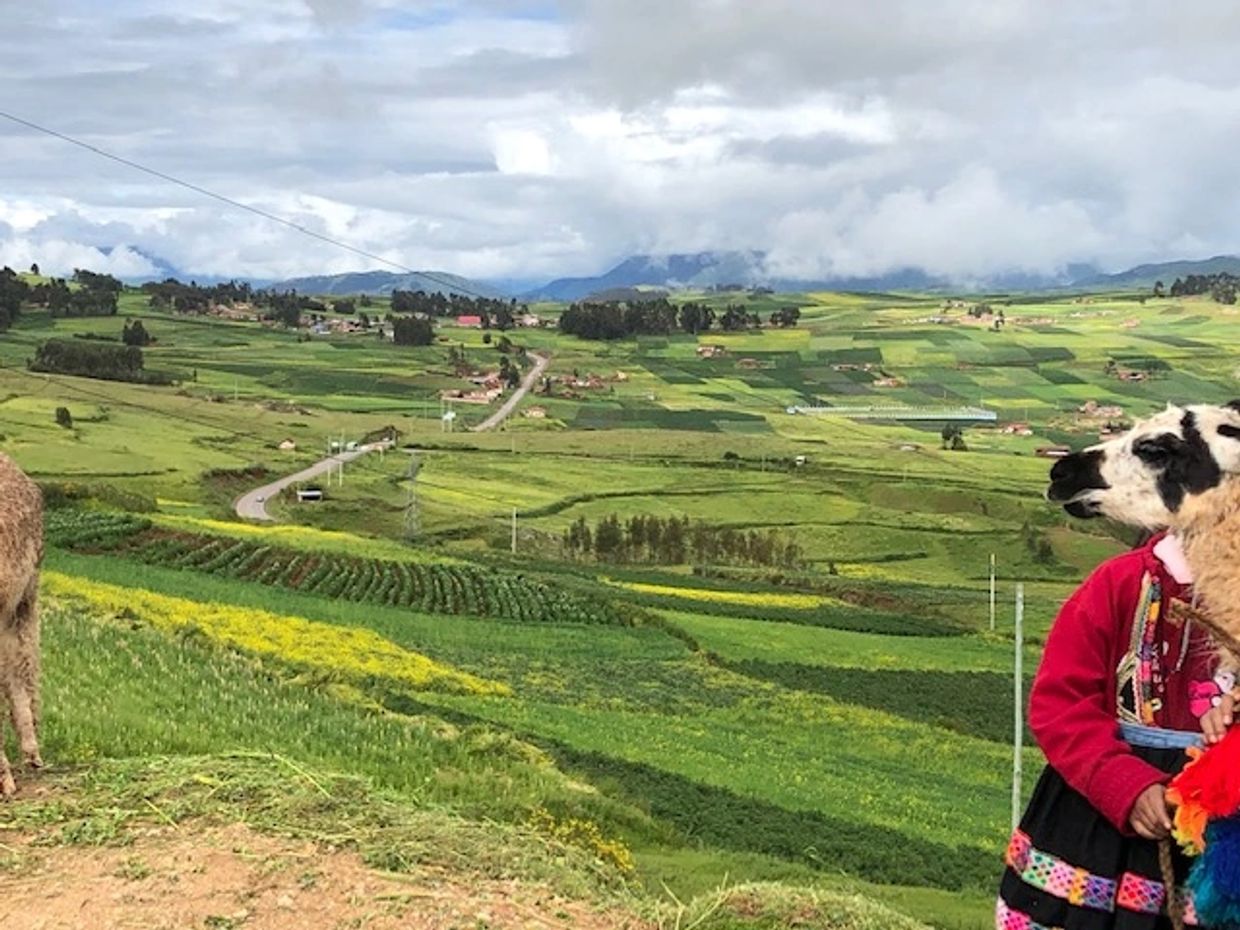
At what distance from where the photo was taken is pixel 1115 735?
3367 mm

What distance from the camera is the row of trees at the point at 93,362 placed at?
93062 millimetres

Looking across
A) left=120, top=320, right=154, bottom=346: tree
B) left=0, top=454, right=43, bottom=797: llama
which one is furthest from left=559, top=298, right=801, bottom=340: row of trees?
left=0, top=454, right=43, bottom=797: llama

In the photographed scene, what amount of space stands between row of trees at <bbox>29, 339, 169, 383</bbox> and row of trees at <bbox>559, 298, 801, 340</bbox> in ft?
177

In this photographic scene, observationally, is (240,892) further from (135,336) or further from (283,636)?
(135,336)

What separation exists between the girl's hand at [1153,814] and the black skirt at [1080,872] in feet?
0.36

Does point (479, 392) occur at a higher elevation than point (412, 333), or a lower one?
lower

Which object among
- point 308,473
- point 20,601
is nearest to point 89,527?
point 20,601

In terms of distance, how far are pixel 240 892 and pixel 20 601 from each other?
2.52m

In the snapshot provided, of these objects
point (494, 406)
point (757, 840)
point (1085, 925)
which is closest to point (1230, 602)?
point (1085, 925)

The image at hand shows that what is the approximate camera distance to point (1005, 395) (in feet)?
365

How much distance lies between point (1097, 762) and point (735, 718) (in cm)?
2000

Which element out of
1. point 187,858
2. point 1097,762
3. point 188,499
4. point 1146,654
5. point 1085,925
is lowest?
point 188,499

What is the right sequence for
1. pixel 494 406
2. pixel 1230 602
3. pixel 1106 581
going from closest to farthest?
pixel 1230 602, pixel 1106 581, pixel 494 406

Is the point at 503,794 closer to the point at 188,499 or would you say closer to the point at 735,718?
the point at 735,718
